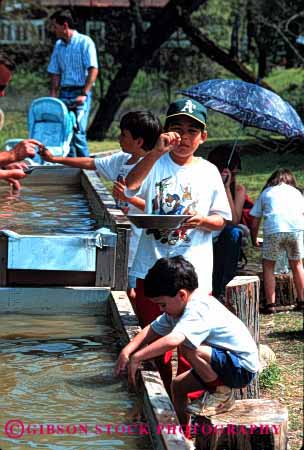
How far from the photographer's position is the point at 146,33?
66.3 ft

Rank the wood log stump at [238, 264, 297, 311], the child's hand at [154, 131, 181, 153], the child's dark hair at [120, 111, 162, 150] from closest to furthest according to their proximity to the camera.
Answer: the child's hand at [154, 131, 181, 153], the child's dark hair at [120, 111, 162, 150], the wood log stump at [238, 264, 297, 311]

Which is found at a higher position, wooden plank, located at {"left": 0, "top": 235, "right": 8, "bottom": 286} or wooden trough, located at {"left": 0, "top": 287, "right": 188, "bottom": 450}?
wooden plank, located at {"left": 0, "top": 235, "right": 8, "bottom": 286}

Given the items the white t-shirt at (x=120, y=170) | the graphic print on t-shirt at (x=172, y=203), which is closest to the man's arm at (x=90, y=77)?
the white t-shirt at (x=120, y=170)

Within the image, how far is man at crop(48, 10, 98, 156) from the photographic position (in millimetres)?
12766

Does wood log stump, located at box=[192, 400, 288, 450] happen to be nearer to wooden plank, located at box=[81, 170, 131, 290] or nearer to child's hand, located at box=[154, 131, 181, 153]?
child's hand, located at box=[154, 131, 181, 153]

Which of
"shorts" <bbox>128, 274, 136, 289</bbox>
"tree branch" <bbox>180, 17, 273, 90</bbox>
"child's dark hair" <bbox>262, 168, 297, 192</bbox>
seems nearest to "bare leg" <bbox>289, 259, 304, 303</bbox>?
"child's dark hair" <bbox>262, 168, 297, 192</bbox>

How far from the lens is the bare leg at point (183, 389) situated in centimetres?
467

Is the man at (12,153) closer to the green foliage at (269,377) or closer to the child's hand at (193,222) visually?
the child's hand at (193,222)

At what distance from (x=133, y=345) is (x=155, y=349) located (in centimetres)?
26

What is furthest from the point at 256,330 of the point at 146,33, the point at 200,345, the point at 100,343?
the point at 146,33

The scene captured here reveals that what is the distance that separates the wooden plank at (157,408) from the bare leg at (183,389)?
0.54 feet

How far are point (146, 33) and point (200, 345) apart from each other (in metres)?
16.2

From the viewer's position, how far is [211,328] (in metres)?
4.62

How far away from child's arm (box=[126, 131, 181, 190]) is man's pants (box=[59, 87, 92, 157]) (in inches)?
276
